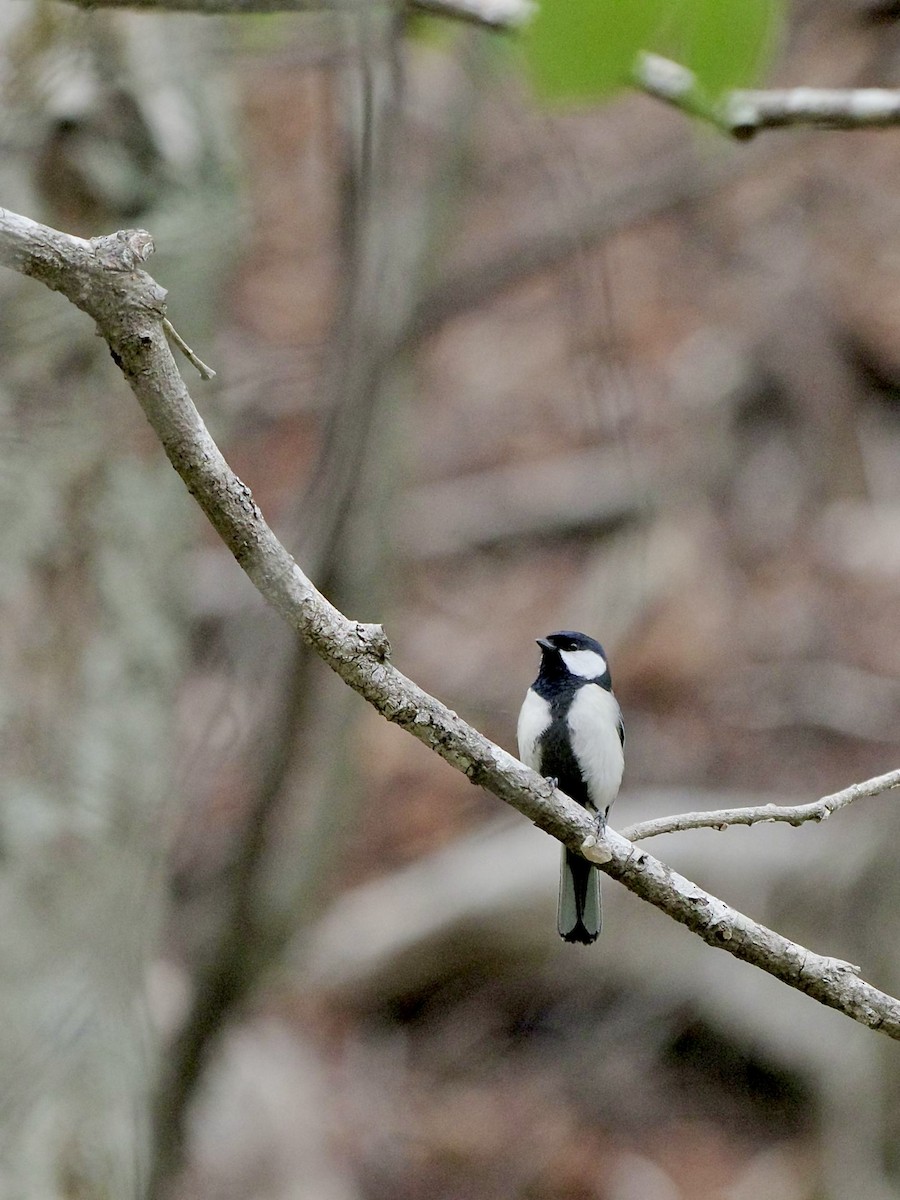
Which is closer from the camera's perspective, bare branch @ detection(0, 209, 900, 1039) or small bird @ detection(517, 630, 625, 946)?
bare branch @ detection(0, 209, 900, 1039)

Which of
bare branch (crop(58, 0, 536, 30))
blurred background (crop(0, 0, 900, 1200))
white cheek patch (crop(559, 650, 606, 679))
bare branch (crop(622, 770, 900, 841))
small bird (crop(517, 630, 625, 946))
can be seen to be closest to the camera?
bare branch (crop(622, 770, 900, 841))

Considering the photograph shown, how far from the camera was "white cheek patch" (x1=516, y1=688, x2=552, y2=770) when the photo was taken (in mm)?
2650

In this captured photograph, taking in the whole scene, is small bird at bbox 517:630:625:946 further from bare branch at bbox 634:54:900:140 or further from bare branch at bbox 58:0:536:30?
bare branch at bbox 58:0:536:30

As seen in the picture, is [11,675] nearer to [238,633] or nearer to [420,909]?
[238,633]

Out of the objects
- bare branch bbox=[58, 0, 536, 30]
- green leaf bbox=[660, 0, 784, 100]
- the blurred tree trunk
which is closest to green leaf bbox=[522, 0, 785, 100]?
green leaf bbox=[660, 0, 784, 100]

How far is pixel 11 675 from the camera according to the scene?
354cm

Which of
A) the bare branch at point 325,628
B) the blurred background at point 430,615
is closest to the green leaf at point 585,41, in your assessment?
the bare branch at point 325,628

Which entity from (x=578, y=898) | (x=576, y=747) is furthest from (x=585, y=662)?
(x=578, y=898)

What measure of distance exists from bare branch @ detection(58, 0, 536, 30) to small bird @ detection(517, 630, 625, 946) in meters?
1.25

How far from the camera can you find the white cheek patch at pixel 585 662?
114 inches

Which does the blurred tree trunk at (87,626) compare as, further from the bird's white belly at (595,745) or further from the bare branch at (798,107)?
the bare branch at (798,107)

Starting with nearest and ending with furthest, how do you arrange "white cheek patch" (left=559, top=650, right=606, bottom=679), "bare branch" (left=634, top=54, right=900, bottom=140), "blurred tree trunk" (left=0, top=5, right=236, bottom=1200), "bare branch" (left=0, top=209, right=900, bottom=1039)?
"bare branch" (left=0, top=209, right=900, bottom=1039) → "bare branch" (left=634, top=54, right=900, bottom=140) → "white cheek patch" (left=559, top=650, right=606, bottom=679) → "blurred tree trunk" (left=0, top=5, right=236, bottom=1200)

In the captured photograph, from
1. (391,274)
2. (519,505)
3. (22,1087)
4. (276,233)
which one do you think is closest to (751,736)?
(519,505)

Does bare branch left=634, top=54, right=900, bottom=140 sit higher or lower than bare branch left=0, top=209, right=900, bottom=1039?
higher
